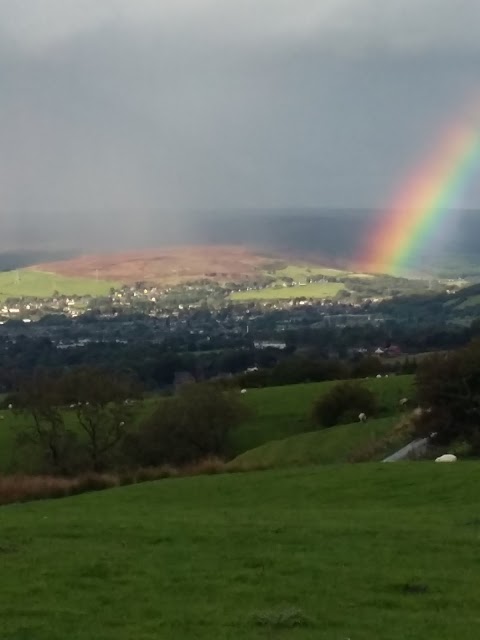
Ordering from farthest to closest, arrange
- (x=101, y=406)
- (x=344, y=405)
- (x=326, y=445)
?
(x=344, y=405)
(x=101, y=406)
(x=326, y=445)

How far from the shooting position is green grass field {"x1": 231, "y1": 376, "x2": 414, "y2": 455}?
47156mm

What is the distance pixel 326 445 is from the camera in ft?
119

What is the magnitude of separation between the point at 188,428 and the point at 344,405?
831 centimetres

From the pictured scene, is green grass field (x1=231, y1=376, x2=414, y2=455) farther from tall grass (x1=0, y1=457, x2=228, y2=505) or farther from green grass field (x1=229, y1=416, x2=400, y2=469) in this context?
tall grass (x1=0, y1=457, x2=228, y2=505)

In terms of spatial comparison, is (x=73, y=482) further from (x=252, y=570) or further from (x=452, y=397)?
(x=252, y=570)

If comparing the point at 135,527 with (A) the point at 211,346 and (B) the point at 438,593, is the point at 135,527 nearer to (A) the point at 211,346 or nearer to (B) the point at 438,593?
(B) the point at 438,593

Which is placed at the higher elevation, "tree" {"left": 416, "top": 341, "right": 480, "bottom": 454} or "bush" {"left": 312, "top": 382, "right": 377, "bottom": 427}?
"tree" {"left": 416, "top": 341, "right": 480, "bottom": 454}

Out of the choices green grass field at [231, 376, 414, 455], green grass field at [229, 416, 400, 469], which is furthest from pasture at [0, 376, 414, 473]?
green grass field at [229, 416, 400, 469]

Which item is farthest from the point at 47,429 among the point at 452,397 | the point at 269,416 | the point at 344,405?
the point at 452,397

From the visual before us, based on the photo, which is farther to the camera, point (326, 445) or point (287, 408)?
point (287, 408)

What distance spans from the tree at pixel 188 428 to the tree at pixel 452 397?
1614 cm

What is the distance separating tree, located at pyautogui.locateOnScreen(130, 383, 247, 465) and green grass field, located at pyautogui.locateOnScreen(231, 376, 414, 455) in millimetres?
1673

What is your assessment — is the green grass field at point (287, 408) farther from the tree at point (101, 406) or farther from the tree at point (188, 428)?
the tree at point (101, 406)

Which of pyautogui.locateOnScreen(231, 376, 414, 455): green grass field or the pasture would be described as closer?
the pasture
